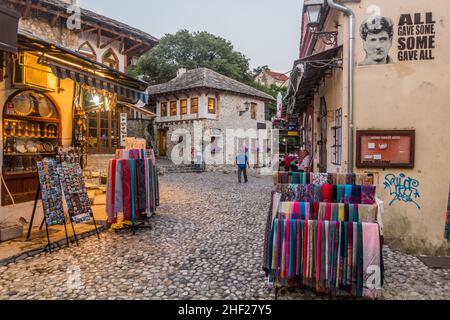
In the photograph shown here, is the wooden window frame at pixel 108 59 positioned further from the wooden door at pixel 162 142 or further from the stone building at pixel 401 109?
the wooden door at pixel 162 142

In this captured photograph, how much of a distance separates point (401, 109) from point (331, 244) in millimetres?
3365

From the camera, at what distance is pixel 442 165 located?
5.31m

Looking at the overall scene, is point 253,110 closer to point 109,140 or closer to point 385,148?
point 109,140

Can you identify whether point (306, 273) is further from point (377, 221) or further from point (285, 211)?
point (377, 221)

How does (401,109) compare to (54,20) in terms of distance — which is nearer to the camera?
(401,109)

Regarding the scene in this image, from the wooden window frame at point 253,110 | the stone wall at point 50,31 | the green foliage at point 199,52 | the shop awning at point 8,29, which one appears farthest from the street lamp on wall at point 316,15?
the green foliage at point 199,52

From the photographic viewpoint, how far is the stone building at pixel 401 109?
5312mm

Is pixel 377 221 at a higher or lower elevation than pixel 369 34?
lower

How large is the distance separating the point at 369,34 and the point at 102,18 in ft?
35.7

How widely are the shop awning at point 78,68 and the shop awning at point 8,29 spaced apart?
1.43ft

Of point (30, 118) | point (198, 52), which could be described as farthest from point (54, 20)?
point (198, 52)

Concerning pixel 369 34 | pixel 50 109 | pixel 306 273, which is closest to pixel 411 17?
pixel 369 34

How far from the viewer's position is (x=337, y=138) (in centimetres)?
648

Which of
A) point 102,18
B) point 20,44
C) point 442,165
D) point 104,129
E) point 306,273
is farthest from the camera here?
point 104,129
